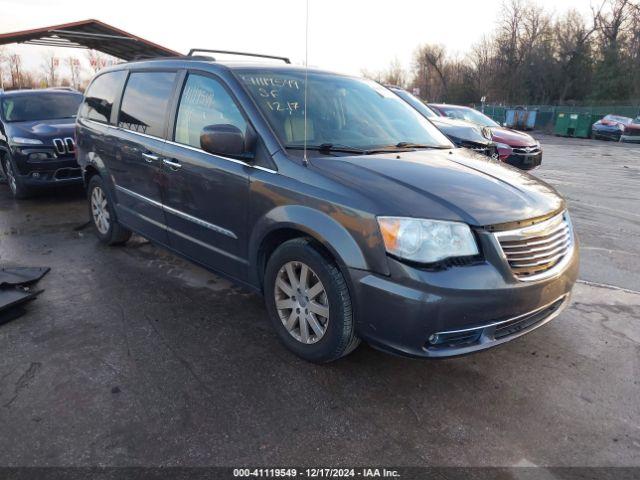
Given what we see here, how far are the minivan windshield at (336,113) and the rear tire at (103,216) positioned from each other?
2424 mm

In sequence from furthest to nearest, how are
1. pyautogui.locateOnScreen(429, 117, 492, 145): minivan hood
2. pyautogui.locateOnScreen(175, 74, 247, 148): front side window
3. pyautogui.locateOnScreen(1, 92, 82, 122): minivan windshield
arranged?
1. pyautogui.locateOnScreen(429, 117, 492, 145): minivan hood
2. pyautogui.locateOnScreen(1, 92, 82, 122): minivan windshield
3. pyautogui.locateOnScreen(175, 74, 247, 148): front side window

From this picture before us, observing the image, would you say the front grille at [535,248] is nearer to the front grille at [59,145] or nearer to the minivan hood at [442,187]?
the minivan hood at [442,187]

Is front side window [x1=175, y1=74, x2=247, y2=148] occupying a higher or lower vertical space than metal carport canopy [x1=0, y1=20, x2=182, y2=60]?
lower

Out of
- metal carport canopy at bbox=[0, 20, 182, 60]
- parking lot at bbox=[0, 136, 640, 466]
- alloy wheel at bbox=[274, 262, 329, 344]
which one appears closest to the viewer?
parking lot at bbox=[0, 136, 640, 466]

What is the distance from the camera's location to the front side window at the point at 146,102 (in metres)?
4.00

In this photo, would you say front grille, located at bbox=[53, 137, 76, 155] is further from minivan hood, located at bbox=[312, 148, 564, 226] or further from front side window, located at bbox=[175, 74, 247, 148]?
minivan hood, located at bbox=[312, 148, 564, 226]

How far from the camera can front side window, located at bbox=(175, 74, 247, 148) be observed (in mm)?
3383

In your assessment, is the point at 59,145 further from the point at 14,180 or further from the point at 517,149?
the point at 517,149

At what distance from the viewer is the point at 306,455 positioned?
2.33 metres

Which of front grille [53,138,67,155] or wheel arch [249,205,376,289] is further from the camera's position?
front grille [53,138,67,155]

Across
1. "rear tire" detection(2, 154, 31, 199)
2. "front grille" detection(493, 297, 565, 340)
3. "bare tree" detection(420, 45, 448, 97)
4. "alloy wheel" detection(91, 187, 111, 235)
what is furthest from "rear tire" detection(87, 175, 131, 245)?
"bare tree" detection(420, 45, 448, 97)

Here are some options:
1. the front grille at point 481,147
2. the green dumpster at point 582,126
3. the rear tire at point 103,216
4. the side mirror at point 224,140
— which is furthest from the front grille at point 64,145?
the green dumpster at point 582,126

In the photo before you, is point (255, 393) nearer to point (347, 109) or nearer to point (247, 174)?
point (247, 174)

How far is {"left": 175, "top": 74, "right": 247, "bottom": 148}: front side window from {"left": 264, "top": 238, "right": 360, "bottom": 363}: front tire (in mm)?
969
